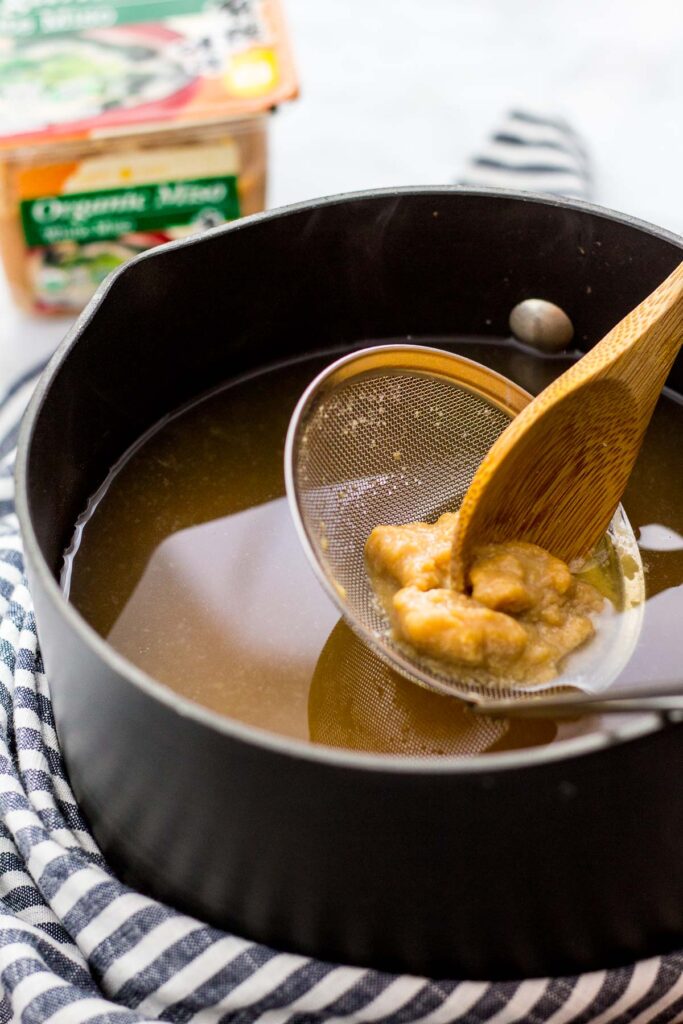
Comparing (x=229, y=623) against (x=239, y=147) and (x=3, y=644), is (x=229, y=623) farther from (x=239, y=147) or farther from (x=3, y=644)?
(x=239, y=147)

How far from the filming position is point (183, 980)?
1065 mm

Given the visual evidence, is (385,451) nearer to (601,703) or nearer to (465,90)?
(601,703)

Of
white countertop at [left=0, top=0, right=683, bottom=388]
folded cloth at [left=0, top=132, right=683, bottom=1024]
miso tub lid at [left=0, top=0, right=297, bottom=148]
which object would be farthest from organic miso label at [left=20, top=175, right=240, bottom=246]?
folded cloth at [left=0, top=132, right=683, bottom=1024]

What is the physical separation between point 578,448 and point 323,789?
20.8 inches

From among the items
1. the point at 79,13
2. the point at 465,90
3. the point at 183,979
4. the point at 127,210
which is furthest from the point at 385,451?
the point at 465,90

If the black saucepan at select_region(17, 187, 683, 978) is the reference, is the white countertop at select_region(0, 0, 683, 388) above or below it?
above

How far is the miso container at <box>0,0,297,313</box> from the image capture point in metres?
1.76

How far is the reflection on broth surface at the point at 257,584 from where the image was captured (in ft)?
3.94

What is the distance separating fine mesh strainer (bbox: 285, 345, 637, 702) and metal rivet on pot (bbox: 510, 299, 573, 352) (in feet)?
0.95

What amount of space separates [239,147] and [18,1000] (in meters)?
1.27

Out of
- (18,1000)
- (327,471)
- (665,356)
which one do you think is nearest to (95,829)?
(18,1000)

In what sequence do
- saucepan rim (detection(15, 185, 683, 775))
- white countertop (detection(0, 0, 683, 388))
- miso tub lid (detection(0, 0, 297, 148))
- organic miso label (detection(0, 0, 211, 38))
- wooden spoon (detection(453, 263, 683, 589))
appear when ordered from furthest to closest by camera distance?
1. white countertop (detection(0, 0, 683, 388))
2. organic miso label (detection(0, 0, 211, 38))
3. miso tub lid (detection(0, 0, 297, 148))
4. wooden spoon (detection(453, 263, 683, 589))
5. saucepan rim (detection(15, 185, 683, 775))

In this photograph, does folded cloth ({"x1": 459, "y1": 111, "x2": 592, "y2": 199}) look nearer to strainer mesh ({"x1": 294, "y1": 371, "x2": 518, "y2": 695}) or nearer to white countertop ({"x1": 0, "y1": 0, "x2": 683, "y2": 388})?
white countertop ({"x1": 0, "y1": 0, "x2": 683, "y2": 388})

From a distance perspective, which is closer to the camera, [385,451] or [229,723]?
[229,723]
